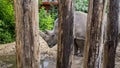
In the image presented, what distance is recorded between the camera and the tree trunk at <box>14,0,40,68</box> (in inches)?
143

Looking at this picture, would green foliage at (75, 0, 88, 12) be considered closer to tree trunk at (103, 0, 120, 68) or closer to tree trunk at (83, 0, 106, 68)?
tree trunk at (103, 0, 120, 68)

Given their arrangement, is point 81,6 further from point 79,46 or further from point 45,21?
point 79,46

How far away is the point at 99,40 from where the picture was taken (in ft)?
15.0

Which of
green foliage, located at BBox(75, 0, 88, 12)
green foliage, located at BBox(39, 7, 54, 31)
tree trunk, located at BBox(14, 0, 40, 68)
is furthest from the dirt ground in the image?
tree trunk, located at BBox(14, 0, 40, 68)

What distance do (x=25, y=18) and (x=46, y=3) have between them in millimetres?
10173

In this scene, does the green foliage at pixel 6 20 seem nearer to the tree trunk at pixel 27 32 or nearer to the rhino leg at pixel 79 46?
the rhino leg at pixel 79 46

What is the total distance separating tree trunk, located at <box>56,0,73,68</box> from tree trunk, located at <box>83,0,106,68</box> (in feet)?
0.91

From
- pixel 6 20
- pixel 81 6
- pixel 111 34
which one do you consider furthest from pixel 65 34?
pixel 81 6

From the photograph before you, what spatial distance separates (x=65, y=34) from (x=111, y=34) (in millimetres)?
1132

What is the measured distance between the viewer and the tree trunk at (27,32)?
3.62 metres

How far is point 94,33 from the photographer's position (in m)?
4.56

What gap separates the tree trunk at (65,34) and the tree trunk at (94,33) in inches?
10.9

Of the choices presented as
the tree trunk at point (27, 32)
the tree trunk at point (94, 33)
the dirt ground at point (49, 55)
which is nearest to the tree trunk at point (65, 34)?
the tree trunk at point (94, 33)

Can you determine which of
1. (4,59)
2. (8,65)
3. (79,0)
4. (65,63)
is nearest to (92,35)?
(65,63)
